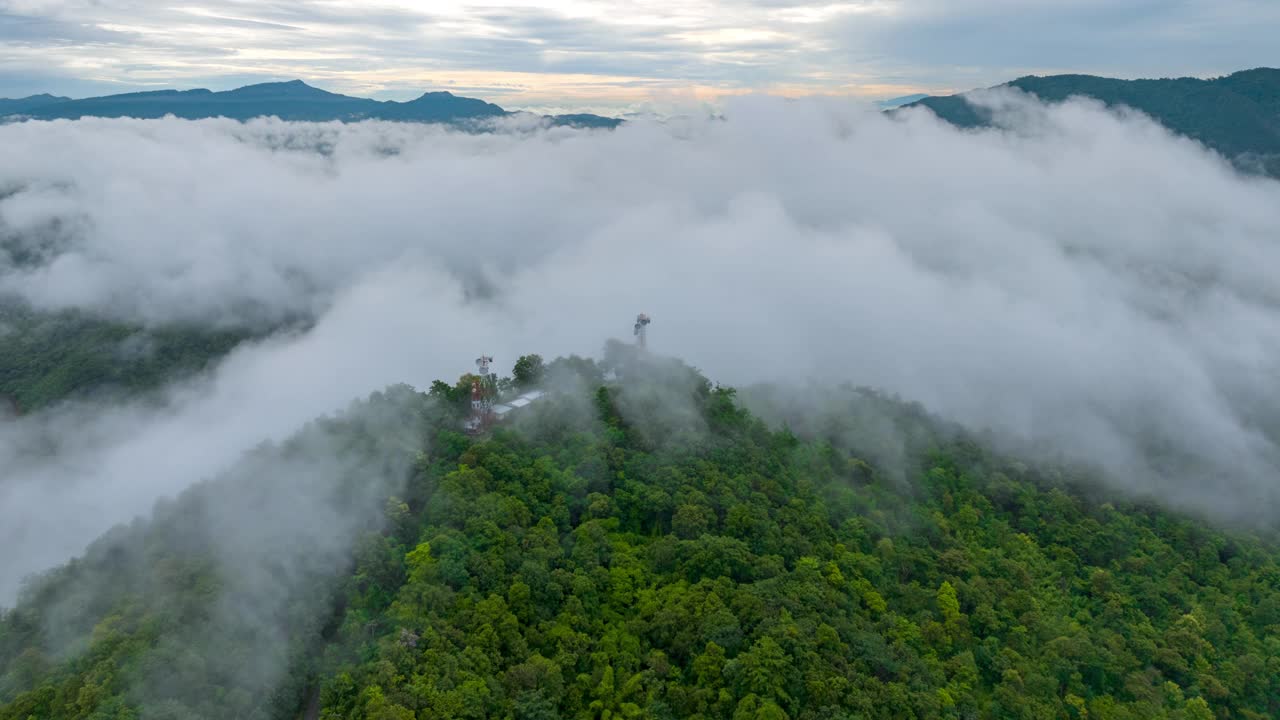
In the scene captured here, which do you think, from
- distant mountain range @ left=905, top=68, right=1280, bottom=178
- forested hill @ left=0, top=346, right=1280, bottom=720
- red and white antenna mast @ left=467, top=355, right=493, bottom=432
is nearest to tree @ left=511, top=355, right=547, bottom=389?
forested hill @ left=0, top=346, right=1280, bottom=720

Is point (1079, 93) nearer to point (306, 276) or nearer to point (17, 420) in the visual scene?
point (306, 276)

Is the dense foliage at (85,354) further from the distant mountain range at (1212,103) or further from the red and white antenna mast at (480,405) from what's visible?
the distant mountain range at (1212,103)

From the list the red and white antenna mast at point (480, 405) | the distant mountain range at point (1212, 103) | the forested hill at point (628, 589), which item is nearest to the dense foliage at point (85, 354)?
the forested hill at point (628, 589)

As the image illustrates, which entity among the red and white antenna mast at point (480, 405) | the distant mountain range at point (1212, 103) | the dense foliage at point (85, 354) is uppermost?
the distant mountain range at point (1212, 103)

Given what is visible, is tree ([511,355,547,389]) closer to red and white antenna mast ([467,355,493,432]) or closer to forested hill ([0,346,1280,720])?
forested hill ([0,346,1280,720])

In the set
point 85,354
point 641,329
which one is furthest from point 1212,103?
point 85,354

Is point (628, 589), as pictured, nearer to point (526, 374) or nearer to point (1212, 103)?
point (526, 374)

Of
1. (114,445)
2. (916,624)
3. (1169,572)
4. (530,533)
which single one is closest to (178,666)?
→ (530,533)
